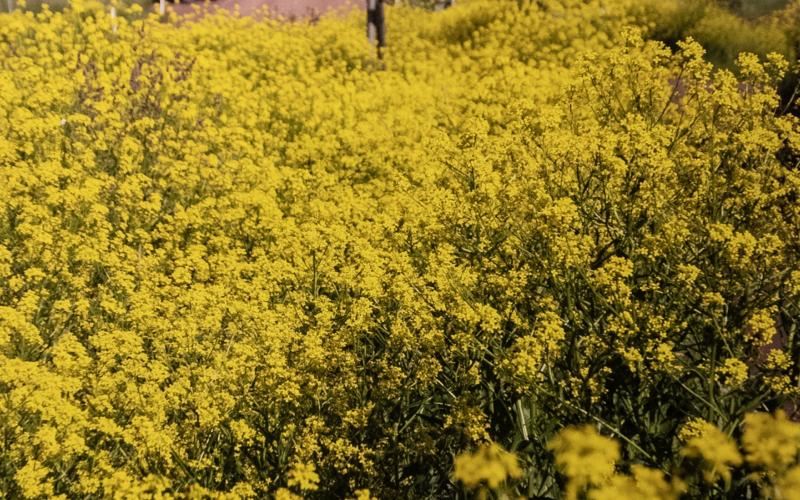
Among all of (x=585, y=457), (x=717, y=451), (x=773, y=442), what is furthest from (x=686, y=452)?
(x=585, y=457)

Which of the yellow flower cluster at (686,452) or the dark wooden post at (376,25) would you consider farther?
the dark wooden post at (376,25)

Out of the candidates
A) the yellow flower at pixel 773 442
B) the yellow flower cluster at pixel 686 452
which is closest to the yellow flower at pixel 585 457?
the yellow flower cluster at pixel 686 452

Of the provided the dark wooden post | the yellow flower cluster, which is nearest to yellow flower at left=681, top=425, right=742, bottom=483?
the yellow flower cluster

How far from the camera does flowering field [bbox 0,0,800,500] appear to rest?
3.74 metres

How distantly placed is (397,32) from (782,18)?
1049 cm

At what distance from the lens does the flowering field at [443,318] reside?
3736 mm

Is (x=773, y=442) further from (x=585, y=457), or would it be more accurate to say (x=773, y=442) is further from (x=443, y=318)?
(x=443, y=318)

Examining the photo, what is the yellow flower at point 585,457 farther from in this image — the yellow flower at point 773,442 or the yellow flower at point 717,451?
the yellow flower at point 773,442

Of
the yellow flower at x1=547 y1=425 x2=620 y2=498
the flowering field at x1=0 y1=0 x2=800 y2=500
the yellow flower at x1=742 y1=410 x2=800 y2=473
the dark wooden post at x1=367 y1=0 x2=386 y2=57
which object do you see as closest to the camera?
the yellow flower at x1=547 y1=425 x2=620 y2=498

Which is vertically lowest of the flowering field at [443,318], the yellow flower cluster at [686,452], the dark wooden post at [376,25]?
the flowering field at [443,318]

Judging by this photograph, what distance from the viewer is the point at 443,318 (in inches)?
180

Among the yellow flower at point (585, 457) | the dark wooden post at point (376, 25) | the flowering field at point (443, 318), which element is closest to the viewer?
the yellow flower at point (585, 457)

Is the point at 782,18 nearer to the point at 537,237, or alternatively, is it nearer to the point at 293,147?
the point at 293,147

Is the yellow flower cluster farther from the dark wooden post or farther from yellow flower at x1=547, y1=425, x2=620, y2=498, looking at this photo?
the dark wooden post
